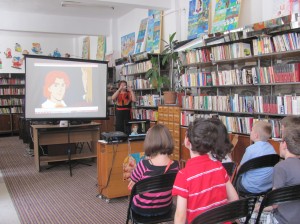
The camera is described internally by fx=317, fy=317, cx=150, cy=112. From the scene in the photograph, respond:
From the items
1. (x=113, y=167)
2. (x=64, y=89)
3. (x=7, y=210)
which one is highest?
(x=64, y=89)

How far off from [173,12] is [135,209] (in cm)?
512

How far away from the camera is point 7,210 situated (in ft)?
12.2

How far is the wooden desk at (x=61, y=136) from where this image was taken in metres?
5.64

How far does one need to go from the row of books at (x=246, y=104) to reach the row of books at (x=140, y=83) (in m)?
1.59

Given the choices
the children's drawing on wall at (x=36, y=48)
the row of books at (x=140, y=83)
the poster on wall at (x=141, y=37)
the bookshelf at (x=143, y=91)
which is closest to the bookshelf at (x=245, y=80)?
the bookshelf at (x=143, y=91)

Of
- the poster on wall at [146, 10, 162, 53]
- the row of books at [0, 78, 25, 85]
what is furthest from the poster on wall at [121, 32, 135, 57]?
the row of books at [0, 78, 25, 85]

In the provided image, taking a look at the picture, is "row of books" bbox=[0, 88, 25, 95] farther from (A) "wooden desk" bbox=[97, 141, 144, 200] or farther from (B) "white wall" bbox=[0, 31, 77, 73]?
(A) "wooden desk" bbox=[97, 141, 144, 200]

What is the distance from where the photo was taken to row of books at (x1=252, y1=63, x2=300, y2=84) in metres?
3.91

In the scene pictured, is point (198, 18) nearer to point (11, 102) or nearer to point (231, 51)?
point (231, 51)

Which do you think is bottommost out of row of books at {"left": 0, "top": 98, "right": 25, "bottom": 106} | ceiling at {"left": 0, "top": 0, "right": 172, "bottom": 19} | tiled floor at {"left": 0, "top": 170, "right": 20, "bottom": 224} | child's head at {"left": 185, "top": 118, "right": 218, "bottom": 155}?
tiled floor at {"left": 0, "top": 170, "right": 20, "bottom": 224}

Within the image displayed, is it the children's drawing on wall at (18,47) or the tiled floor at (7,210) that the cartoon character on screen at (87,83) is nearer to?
the tiled floor at (7,210)

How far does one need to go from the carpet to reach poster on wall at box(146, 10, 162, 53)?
3.00m

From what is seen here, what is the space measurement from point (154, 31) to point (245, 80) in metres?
3.34

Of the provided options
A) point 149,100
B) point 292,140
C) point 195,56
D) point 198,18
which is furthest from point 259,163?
point 149,100
